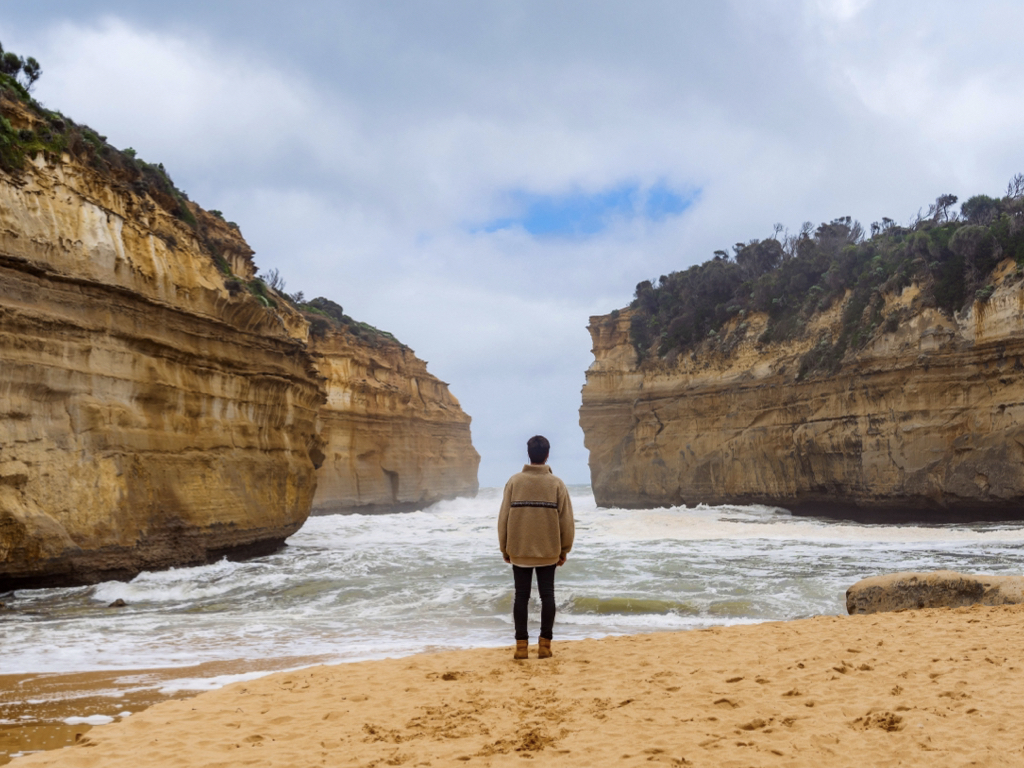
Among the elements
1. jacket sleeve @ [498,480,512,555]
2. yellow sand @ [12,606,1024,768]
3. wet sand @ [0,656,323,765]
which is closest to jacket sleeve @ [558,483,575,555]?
jacket sleeve @ [498,480,512,555]

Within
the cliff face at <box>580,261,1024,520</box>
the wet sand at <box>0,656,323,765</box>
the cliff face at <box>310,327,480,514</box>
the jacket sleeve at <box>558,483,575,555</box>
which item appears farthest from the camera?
the cliff face at <box>310,327,480,514</box>

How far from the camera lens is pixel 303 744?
11.8ft

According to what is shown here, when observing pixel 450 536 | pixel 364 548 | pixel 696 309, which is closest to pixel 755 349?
pixel 696 309

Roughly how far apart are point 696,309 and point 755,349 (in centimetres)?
583

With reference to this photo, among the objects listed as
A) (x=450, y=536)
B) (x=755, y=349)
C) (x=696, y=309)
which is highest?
(x=696, y=309)

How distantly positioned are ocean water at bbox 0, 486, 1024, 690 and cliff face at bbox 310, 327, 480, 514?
55.0 feet

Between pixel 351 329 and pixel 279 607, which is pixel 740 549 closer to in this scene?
pixel 279 607

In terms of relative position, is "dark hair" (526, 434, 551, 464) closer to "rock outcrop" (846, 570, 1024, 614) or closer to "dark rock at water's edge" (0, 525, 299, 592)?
"rock outcrop" (846, 570, 1024, 614)

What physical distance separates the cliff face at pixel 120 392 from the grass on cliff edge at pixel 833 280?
19.8m

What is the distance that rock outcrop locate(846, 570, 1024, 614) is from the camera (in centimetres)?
709

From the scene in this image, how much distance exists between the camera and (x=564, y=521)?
562cm

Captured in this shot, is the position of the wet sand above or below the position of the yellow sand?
below

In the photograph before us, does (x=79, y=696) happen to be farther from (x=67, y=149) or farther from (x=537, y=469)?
(x=67, y=149)

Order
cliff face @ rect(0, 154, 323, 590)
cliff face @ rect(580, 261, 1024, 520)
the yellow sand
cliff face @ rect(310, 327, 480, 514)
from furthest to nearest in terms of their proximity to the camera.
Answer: cliff face @ rect(310, 327, 480, 514) < cliff face @ rect(580, 261, 1024, 520) < cliff face @ rect(0, 154, 323, 590) < the yellow sand
